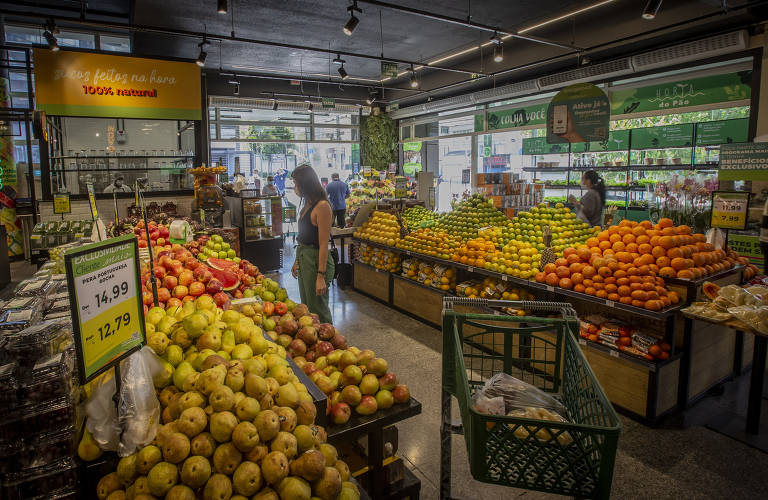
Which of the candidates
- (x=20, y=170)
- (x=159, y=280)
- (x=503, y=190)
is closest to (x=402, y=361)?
(x=159, y=280)

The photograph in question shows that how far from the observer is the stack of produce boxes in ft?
4.39

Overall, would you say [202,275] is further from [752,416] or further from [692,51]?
[692,51]

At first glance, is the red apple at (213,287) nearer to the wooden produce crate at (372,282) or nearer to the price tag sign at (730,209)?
the wooden produce crate at (372,282)

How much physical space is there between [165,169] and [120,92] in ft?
5.03

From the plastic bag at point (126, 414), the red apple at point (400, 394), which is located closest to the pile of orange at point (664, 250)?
the red apple at point (400, 394)

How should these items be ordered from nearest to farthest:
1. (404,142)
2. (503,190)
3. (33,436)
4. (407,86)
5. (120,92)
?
(33,436) < (120,92) < (503,190) < (407,86) < (404,142)

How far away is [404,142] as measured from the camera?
1509 centimetres

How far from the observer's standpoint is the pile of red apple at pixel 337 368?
208cm

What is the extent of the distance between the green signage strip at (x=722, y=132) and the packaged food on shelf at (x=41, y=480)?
8.37 m

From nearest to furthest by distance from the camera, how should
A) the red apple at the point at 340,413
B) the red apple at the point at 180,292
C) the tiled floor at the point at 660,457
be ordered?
the red apple at the point at 340,413
the tiled floor at the point at 660,457
the red apple at the point at 180,292

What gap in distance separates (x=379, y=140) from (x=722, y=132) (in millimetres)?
9765

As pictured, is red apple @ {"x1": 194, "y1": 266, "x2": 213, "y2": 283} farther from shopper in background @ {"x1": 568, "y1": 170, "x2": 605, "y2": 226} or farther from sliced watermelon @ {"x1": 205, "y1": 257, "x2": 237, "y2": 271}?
shopper in background @ {"x1": 568, "y1": 170, "x2": 605, "y2": 226}

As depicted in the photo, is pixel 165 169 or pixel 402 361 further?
pixel 165 169

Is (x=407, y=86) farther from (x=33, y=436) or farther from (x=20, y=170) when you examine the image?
(x=33, y=436)
